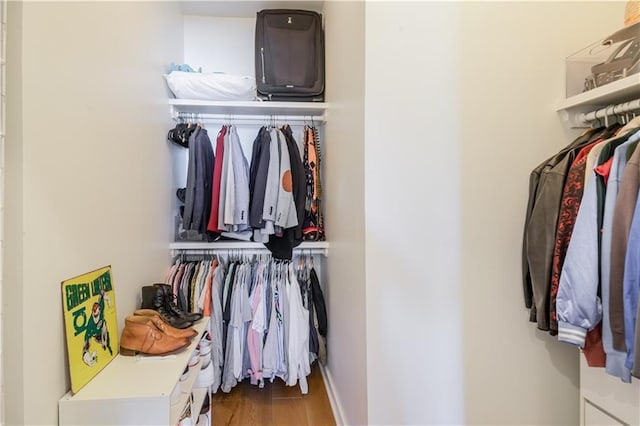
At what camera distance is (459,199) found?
1208mm

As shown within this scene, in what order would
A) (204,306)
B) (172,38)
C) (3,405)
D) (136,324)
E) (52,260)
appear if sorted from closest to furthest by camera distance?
(3,405) → (52,260) → (136,324) → (204,306) → (172,38)

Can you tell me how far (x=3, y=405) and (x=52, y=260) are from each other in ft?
1.07

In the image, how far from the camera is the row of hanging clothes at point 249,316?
1.82 meters

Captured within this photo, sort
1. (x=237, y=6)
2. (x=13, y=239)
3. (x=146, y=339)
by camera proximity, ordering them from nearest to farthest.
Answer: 1. (x=13, y=239)
2. (x=146, y=339)
3. (x=237, y=6)

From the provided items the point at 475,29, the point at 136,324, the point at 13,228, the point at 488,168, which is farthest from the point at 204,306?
the point at 475,29

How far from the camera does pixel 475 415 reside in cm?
122

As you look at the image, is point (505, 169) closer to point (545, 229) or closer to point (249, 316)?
point (545, 229)

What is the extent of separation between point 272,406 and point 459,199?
148 cm

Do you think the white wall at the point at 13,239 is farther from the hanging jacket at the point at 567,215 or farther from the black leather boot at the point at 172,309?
the hanging jacket at the point at 567,215

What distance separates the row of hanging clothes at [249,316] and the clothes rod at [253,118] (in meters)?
0.91

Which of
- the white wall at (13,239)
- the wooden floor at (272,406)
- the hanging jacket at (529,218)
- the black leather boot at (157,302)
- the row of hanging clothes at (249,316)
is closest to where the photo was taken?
the white wall at (13,239)

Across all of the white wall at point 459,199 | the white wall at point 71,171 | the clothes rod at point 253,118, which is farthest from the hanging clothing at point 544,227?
the white wall at point 71,171

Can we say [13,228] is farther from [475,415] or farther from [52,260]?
[475,415]

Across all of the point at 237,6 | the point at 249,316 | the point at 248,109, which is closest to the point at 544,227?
the point at 249,316
